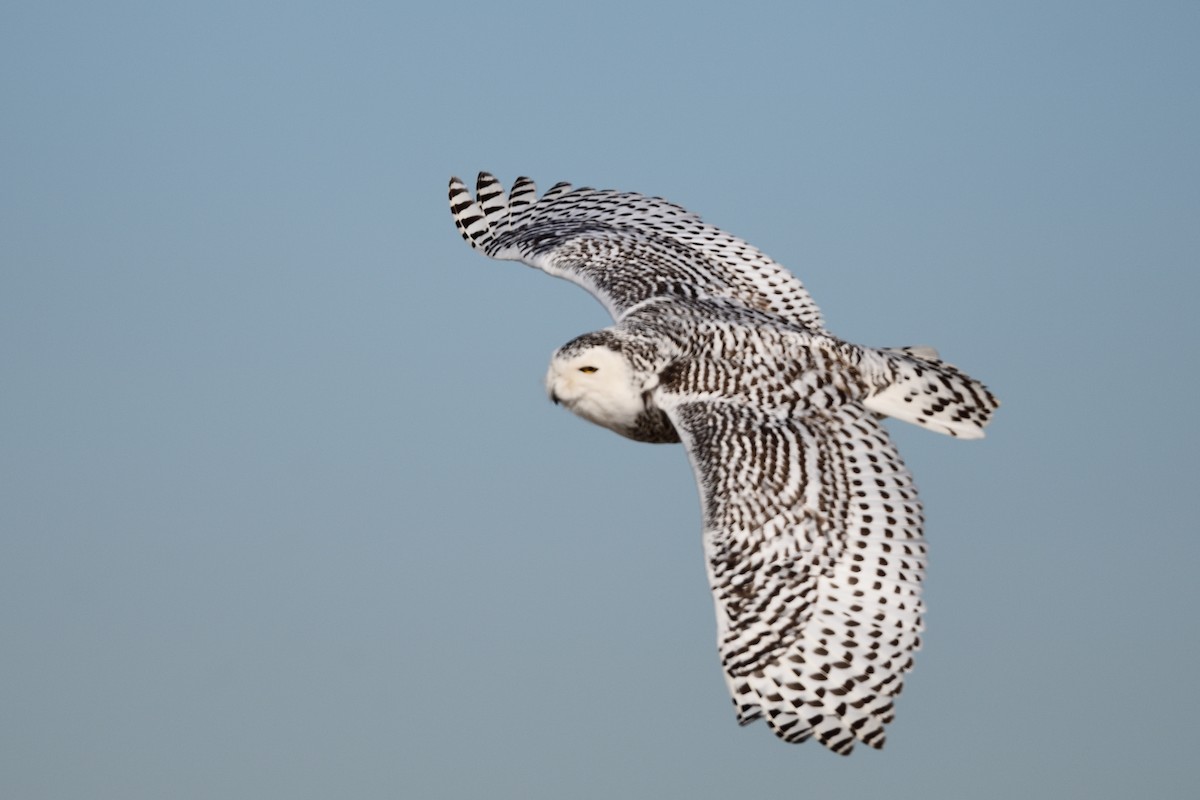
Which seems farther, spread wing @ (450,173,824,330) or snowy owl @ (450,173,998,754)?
spread wing @ (450,173,824,330)

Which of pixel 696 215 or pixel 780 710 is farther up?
pixel 696 215

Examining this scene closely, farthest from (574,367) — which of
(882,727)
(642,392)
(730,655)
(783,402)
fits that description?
(882,727)

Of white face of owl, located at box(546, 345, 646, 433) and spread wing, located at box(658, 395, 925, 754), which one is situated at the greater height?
white face of owl, located at box(546, 345, 646, 433)

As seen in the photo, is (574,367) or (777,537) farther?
(574,367)

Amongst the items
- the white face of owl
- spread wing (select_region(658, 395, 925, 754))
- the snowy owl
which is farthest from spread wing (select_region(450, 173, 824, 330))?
spread wing (select_region(658, 395, 925, 754))

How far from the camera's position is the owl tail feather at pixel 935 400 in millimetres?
10148

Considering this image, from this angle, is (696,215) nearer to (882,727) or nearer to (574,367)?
(574,367)

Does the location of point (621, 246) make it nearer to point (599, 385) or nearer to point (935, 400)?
point (599, 385)

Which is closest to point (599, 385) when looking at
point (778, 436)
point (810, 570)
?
point (778, 436)

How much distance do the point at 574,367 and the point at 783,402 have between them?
121 cm

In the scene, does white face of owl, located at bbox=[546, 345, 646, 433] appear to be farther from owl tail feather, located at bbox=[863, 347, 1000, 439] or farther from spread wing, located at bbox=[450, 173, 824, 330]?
owl tail feather, located at bbox=[863, 347, 1000, 439]

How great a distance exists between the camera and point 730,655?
29.1 feet

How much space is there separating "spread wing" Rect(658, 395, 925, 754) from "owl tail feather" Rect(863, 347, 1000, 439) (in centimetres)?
54

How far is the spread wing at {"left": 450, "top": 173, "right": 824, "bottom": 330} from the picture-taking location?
11438mm
